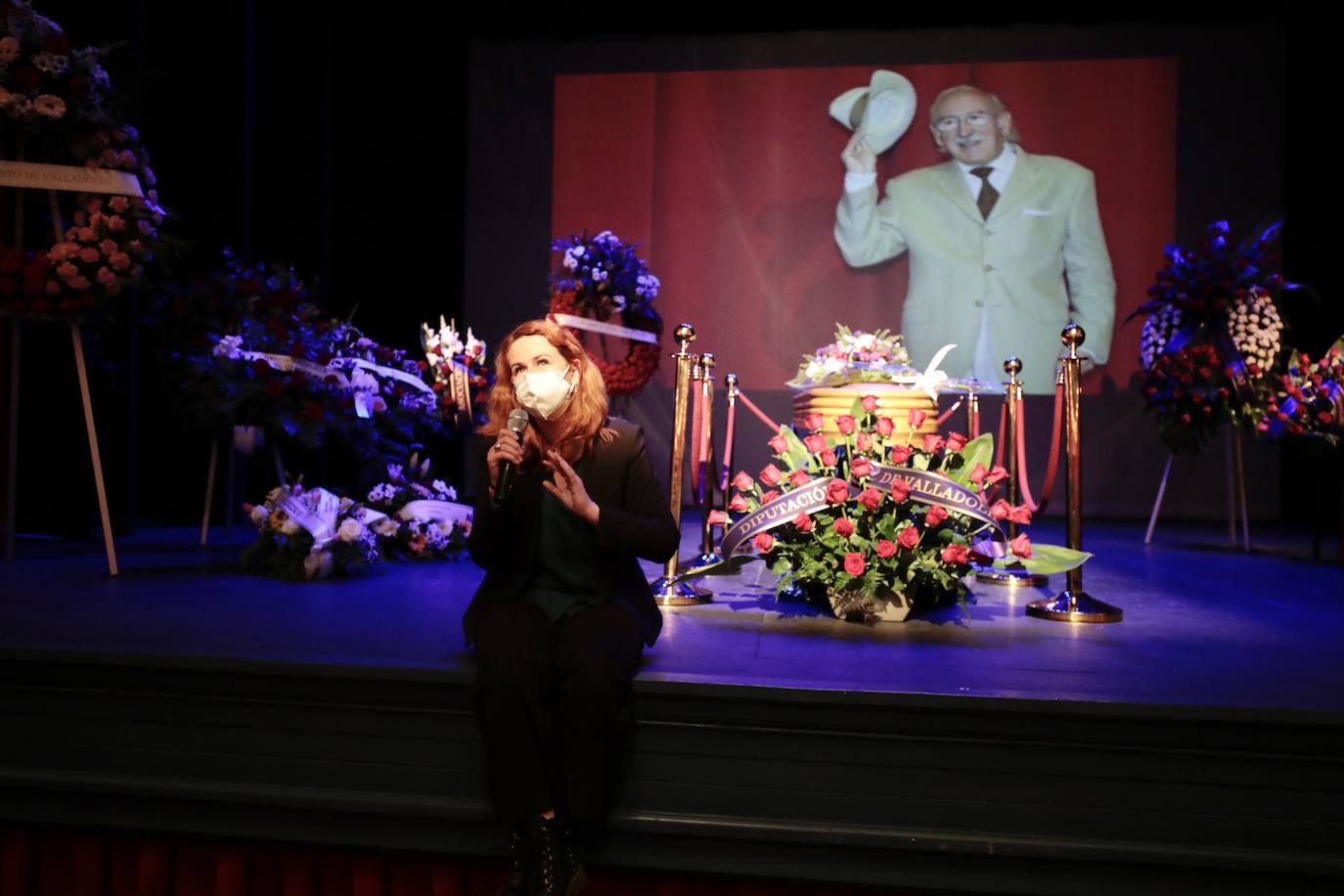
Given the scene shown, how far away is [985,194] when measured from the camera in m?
7.52

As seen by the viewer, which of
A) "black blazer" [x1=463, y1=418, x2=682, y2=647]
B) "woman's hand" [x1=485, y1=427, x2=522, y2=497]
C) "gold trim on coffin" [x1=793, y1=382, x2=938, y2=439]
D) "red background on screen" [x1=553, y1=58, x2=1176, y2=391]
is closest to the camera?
"woman's hand" [x1=485, y1=427, x2=522, y2=497]

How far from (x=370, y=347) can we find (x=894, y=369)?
106 inches

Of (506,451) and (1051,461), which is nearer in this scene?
(506,451)

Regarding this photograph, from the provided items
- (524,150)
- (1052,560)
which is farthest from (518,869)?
(524,150)

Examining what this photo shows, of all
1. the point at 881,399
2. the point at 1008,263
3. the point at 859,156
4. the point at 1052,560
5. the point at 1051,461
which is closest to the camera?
the point at 1052,560

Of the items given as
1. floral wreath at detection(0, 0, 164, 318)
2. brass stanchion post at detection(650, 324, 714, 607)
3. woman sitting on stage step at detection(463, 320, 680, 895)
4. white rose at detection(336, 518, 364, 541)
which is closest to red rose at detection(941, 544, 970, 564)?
brass stanchion post at detection(650, 324, 714, 607)

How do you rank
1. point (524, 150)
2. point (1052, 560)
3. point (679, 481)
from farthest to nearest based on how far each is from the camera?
point (524, 150), point (679, 481), point (1052, 560)

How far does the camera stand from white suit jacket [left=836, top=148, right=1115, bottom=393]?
7.42 m

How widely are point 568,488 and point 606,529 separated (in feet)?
0.46

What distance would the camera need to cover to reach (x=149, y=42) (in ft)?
19.3

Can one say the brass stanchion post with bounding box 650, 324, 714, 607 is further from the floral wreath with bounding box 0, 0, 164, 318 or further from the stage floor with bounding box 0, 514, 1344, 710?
the floral wreath with bounding box 0, 0, 164, 318

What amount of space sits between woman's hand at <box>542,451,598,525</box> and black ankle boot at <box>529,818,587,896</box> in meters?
0.63

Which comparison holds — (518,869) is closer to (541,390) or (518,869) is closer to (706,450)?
(541,390)

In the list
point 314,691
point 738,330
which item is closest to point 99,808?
point 314,691
